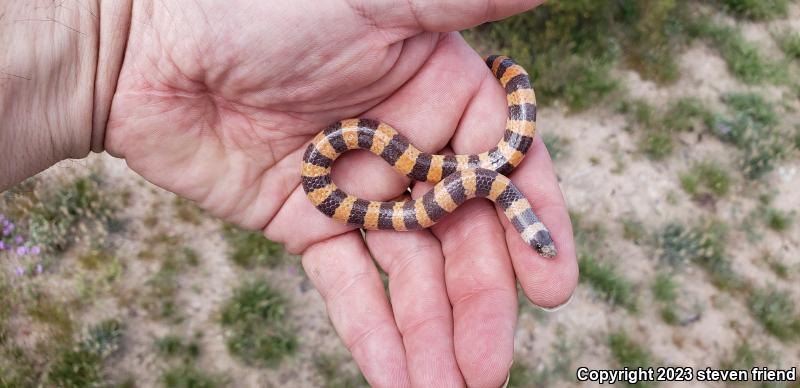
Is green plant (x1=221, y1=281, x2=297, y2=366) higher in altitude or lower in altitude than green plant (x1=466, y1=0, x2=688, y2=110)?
lower

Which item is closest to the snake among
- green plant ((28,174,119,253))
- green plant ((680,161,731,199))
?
green plant ((28,174,119,253))

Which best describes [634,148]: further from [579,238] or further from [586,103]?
[579,238]

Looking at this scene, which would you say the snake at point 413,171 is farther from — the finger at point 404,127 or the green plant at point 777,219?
the green plant at point 777,219

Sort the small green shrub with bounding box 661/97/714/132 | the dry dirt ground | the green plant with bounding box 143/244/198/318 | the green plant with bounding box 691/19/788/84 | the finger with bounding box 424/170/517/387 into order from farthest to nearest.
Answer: the green plant with bounding box 691/19/788/84
the small green shrub with bounding box 661/97/714/132
the green plant with bounding box 143/244/198/318
the dry dirt ground
the finger with bounding box 424/170/517/387

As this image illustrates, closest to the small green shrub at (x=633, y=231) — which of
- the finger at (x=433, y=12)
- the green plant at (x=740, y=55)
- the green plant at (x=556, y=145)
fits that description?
the green plant at (x=556, y=145)

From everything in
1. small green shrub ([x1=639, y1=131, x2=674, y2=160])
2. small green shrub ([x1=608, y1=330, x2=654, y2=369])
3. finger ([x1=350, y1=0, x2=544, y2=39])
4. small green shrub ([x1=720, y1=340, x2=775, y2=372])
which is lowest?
small green shrub ([x1=608, y1=330, x2=654, y2=369])

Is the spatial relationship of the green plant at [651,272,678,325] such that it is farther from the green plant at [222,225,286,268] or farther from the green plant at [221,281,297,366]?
the green plant at [222,225,286,268]

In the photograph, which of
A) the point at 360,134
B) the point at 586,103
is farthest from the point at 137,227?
the point at 586,103
